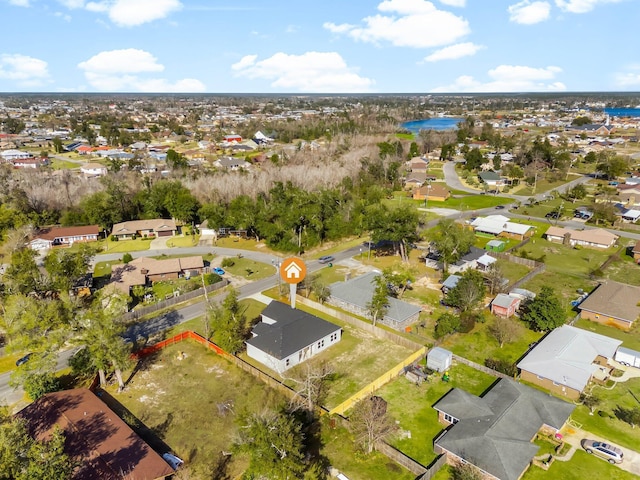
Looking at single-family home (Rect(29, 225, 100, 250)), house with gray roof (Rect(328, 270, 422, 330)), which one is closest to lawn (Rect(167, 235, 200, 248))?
single-family home (Rect(29, 225, 100, 250))

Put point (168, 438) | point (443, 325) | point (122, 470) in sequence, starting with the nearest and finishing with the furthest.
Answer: point (122, 470) → point (168, 438) → point (443, 325)

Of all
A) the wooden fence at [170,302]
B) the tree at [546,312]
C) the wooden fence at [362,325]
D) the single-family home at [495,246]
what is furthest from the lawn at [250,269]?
the single-family home at [495,246]

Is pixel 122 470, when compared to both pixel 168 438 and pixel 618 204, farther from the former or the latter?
pixel 618 204

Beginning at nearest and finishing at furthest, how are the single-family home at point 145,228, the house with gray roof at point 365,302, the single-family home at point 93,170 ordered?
1. the house with gray roof at point 365,302
2. the single-family home at point 145,228
3. the single-family home at point 93,170

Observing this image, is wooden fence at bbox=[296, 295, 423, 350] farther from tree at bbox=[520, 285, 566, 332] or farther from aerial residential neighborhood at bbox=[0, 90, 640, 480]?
tree at bbox=[520, 285, 566, 332]

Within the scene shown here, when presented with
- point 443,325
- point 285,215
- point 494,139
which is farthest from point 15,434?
point 494,139

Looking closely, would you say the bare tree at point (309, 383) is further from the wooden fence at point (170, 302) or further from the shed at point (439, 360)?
the wooden fence at point (170, 302)
